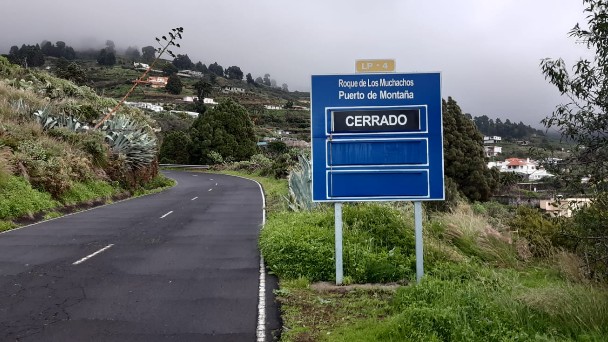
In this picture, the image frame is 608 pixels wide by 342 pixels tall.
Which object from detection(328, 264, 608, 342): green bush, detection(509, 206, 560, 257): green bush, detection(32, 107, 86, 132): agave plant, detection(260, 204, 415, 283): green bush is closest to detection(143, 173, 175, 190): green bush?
detection(32, 107, 86, 132): agave plant

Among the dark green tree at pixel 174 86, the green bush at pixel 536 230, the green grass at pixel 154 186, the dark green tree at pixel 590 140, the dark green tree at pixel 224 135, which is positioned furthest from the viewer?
the dark green tree at pixel 174 86

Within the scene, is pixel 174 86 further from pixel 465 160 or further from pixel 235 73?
pixel 465 160

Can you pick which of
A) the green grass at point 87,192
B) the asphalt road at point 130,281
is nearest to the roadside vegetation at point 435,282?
the asphalt road at point 130,281

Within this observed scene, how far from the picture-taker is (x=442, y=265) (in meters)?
7.82

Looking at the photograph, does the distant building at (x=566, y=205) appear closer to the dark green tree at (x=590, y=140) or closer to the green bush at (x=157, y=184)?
the dark green tree at (x=590, y=140)

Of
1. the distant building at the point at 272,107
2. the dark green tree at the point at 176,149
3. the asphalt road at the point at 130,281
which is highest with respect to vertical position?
the distant building at the point at 272,107

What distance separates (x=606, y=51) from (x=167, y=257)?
7789 millimetres

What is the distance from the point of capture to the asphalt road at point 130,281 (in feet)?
19.1

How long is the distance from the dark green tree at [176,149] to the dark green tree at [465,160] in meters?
30.6

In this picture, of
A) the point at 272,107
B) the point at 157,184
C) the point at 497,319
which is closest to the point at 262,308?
the point at 497,319

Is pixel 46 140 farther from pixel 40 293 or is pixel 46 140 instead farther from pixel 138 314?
pixel 138 314

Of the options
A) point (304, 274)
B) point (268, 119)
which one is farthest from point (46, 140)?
point (268, 119)

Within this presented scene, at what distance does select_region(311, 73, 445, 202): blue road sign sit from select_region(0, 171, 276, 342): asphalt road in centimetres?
215

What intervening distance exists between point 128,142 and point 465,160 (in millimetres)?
22024
